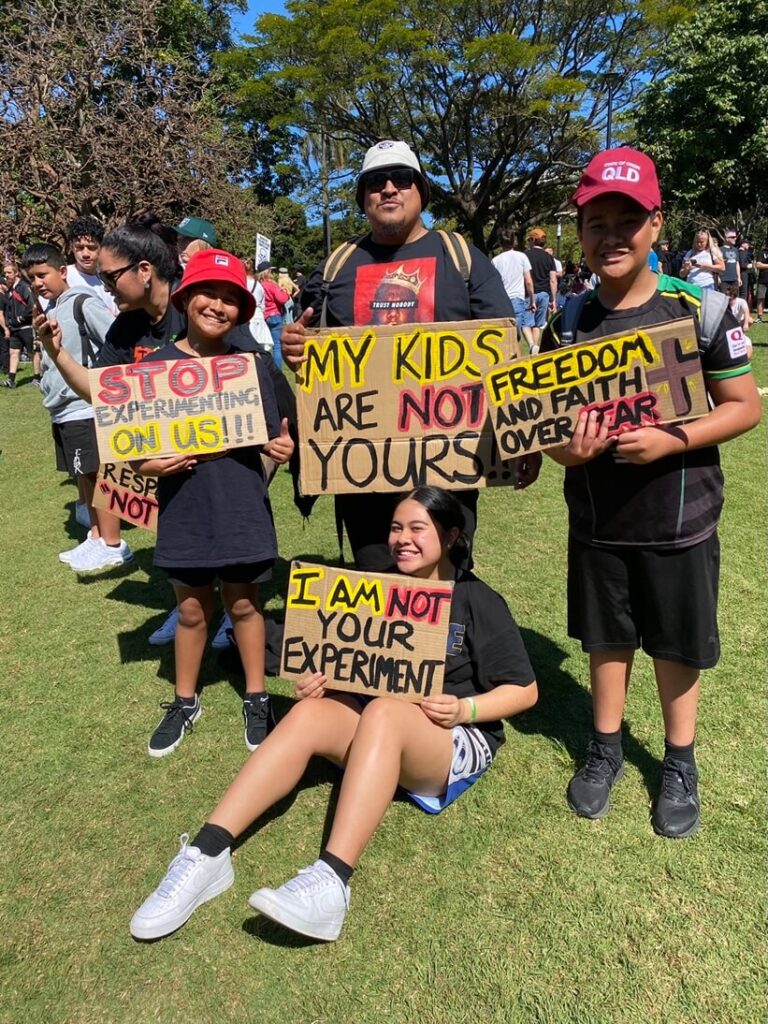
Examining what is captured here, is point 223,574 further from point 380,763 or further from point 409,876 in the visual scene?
point 409,876

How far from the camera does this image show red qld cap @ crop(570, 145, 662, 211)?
2139 millimetres

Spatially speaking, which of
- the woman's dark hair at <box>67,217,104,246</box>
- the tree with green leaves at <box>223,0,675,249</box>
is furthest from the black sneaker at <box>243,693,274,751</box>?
the tree with green leaves at <box>223,0,675,249</box>

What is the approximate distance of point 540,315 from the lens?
1392 centimetres

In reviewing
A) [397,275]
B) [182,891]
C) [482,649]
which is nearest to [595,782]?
[482,649]

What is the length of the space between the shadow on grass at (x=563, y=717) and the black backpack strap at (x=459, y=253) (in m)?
1.99

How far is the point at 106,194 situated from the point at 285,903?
615 inches

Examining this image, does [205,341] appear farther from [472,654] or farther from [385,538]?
[472,654]

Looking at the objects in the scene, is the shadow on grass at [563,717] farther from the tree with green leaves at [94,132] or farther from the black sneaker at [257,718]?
the tree with green leaves at [94,132]

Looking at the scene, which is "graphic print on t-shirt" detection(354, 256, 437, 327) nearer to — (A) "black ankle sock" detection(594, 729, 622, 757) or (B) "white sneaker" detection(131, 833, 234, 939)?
(A) "black ankle sock" detection(594, 729, 622, 757)

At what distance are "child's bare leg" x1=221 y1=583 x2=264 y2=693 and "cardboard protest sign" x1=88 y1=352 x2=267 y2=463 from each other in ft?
2.17

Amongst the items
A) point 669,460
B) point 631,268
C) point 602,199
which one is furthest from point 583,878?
point 602,199

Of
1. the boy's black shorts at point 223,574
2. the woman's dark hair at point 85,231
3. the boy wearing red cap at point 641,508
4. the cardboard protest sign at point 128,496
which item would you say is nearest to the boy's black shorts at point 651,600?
the boy wearing red cap at point 641,508

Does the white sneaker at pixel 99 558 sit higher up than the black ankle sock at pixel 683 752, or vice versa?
the white sneaker at pixel 99 558

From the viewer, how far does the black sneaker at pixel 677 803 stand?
2508 millimetres
